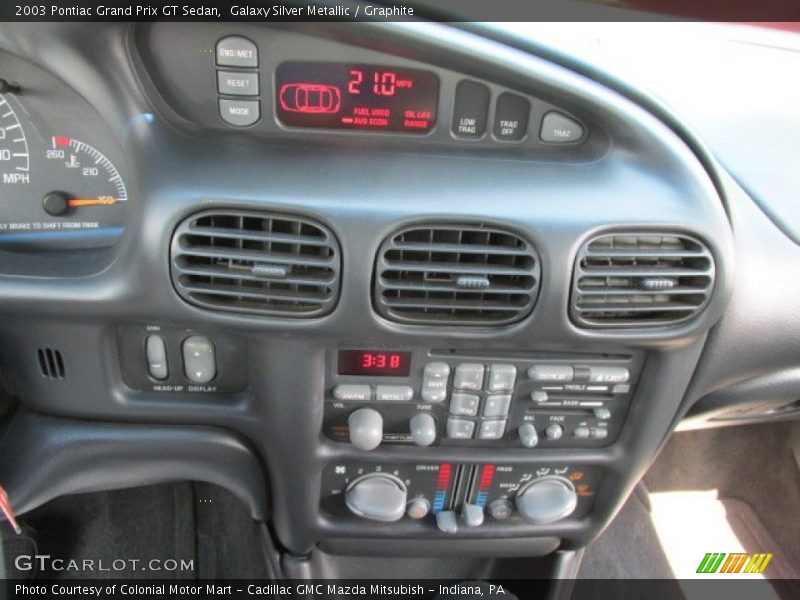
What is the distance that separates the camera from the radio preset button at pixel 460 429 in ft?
4.54

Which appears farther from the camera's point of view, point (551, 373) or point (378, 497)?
point (378, 497)

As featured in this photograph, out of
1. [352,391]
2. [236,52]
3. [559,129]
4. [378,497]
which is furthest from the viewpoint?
[378,497]

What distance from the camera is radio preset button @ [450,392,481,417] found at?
135 cm

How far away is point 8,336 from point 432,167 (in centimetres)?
85

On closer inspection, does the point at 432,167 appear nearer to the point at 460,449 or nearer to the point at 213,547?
the point at 460,449

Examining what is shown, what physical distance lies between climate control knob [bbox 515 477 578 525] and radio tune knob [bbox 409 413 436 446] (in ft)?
0.96

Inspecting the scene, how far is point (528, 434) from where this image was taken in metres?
1.40

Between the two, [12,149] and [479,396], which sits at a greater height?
[12,149]

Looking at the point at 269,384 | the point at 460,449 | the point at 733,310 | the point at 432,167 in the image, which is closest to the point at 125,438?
the point at 269,384

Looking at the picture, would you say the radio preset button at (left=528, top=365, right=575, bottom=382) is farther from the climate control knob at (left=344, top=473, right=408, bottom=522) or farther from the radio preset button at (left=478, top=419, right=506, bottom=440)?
the climate control knob at (left=344, top=473, right=408, bottom=522)

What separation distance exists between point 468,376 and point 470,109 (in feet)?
1.55

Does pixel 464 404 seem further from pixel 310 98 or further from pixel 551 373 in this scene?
pixel 310 98

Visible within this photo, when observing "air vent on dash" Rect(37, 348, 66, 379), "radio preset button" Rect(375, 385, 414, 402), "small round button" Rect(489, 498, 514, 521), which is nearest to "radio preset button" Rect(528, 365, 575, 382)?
"radio preset button" Rect(375, 385, 414, 402)

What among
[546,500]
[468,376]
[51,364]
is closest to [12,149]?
[51,364]
